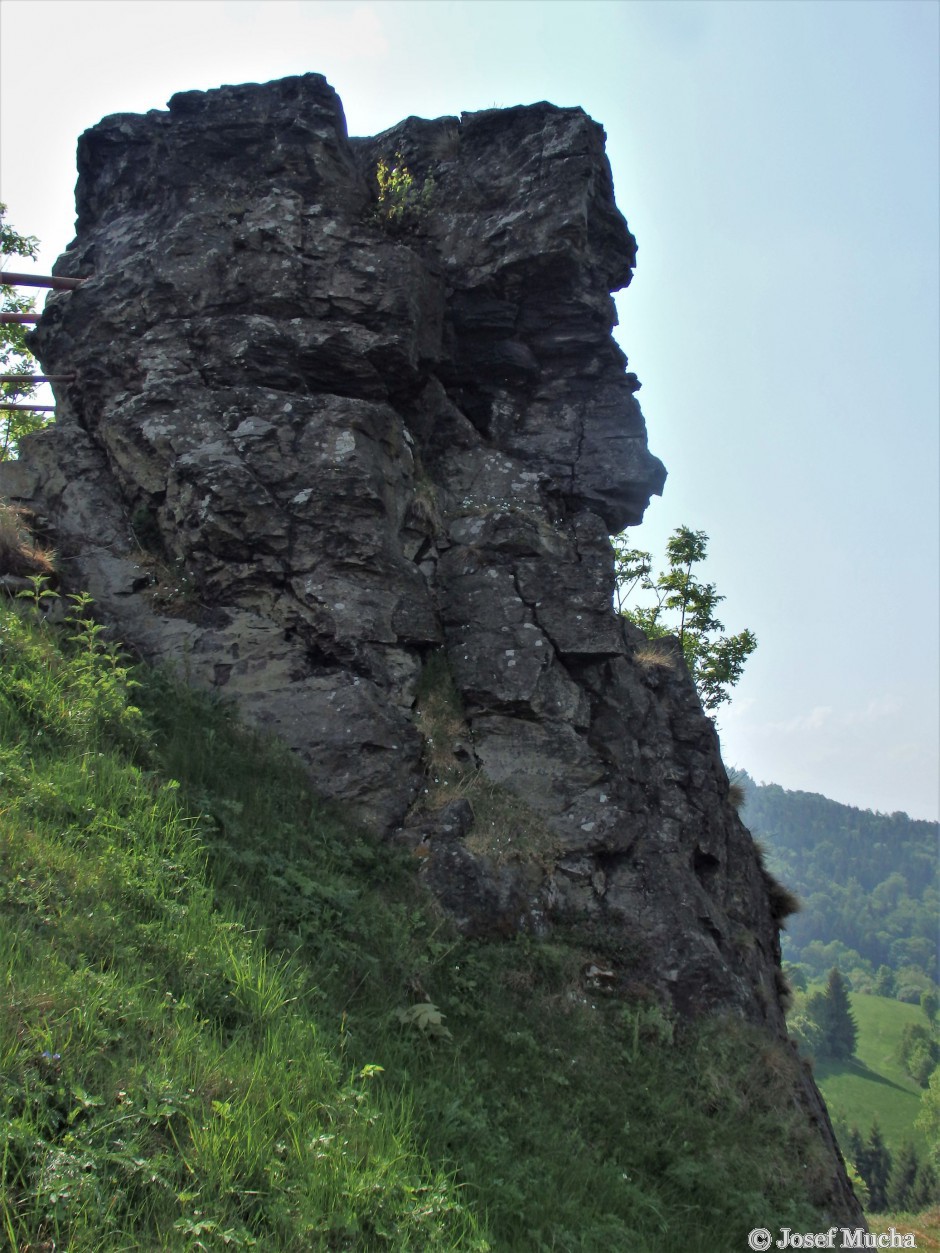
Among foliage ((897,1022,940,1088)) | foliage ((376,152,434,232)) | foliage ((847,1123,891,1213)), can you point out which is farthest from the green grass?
foliage ((376,152,434,232))

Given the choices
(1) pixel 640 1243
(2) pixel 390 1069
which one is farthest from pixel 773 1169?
(2) pixel 390 1069

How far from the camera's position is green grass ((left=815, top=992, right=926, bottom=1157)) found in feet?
265

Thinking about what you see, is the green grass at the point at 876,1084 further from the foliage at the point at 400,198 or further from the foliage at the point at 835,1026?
the foliage at the point at 400,198

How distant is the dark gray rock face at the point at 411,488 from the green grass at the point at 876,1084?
7733 centimetres

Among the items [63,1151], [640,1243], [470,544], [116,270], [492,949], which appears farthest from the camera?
[116,270]

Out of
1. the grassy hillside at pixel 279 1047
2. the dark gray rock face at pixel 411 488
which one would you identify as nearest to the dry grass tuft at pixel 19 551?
the dark gray rock face at pixel 411 488

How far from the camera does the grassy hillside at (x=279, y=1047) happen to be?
3.80 metres

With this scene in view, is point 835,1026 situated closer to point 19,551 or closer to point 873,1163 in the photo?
point 873,1163

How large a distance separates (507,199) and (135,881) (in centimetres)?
1140

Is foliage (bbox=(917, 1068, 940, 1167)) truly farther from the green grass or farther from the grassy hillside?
the grassy hillside

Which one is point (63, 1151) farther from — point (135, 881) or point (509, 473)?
point (509, 473)

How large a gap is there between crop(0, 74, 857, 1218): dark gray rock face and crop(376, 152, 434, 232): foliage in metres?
0.09

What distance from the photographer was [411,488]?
37.3 ft

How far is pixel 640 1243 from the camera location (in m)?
5.32
